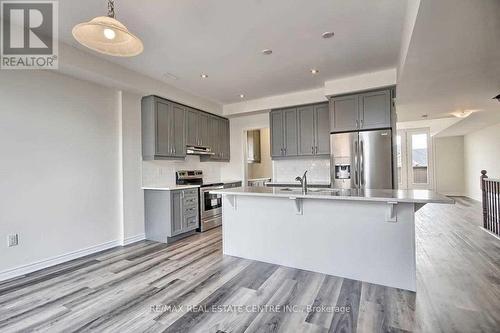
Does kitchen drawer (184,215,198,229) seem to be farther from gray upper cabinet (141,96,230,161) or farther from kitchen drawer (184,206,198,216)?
gray upper cabinet (141,96,230,161)

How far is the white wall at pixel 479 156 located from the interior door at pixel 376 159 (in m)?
5.05

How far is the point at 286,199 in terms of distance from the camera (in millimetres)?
3033

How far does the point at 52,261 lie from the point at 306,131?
4605 mm

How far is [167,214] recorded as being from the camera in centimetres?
412

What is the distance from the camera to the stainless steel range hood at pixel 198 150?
498 centimetres

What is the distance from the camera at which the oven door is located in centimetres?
481

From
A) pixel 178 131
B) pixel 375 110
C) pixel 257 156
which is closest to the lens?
pixel 375 110

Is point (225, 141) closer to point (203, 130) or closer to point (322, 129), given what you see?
→ point (203, 130)

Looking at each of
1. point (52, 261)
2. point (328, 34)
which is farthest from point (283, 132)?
point (52, 261)

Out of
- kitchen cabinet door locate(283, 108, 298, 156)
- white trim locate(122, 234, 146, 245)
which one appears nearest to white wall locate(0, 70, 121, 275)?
white trim locate(122, 234, 146, 245)

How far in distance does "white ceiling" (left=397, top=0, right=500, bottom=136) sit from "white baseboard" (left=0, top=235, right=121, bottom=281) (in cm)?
458

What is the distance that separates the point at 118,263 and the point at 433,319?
11.1ft

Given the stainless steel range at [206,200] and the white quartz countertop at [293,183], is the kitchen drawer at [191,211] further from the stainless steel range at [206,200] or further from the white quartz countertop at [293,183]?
the white quartz countertop at [293,183]

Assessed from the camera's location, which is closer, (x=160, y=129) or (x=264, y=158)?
(x=160, y=129)
